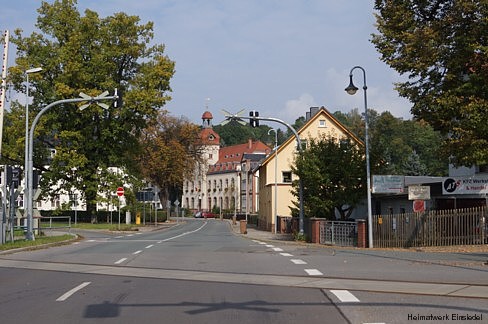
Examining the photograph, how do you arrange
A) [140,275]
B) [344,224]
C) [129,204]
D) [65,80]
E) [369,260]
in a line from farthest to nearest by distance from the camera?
[129,204]
[65,80]
[344,224]
[369,260]
[140,275]

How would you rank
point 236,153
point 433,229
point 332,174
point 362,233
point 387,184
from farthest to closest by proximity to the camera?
point 236,153 → point 332,174 → point 362,233 → point 387,184 → point 433,229

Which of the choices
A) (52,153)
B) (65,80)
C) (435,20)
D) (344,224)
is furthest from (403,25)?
(52,153)

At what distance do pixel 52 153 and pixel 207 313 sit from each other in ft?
162

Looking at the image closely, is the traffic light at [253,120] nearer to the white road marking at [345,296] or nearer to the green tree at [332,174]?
the green tree at [332,174]

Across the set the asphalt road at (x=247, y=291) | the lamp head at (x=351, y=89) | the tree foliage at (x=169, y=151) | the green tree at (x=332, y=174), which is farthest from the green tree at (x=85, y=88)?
the asphalt road at (x=247, y=291)

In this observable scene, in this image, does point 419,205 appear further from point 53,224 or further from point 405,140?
point 405,140

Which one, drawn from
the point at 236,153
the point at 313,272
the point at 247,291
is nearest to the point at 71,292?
the point at 247,291

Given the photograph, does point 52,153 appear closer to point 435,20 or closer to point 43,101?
point 43,101

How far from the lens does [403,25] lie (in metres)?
23.6

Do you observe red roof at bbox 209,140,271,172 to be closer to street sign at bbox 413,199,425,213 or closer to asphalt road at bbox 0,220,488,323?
street sign at bbox 413,199,425,213

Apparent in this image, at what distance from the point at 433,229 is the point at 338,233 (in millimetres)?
4929

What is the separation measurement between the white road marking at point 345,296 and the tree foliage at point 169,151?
206ft

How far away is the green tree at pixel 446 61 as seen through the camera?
2095 cm

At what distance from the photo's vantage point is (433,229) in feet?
85.0
